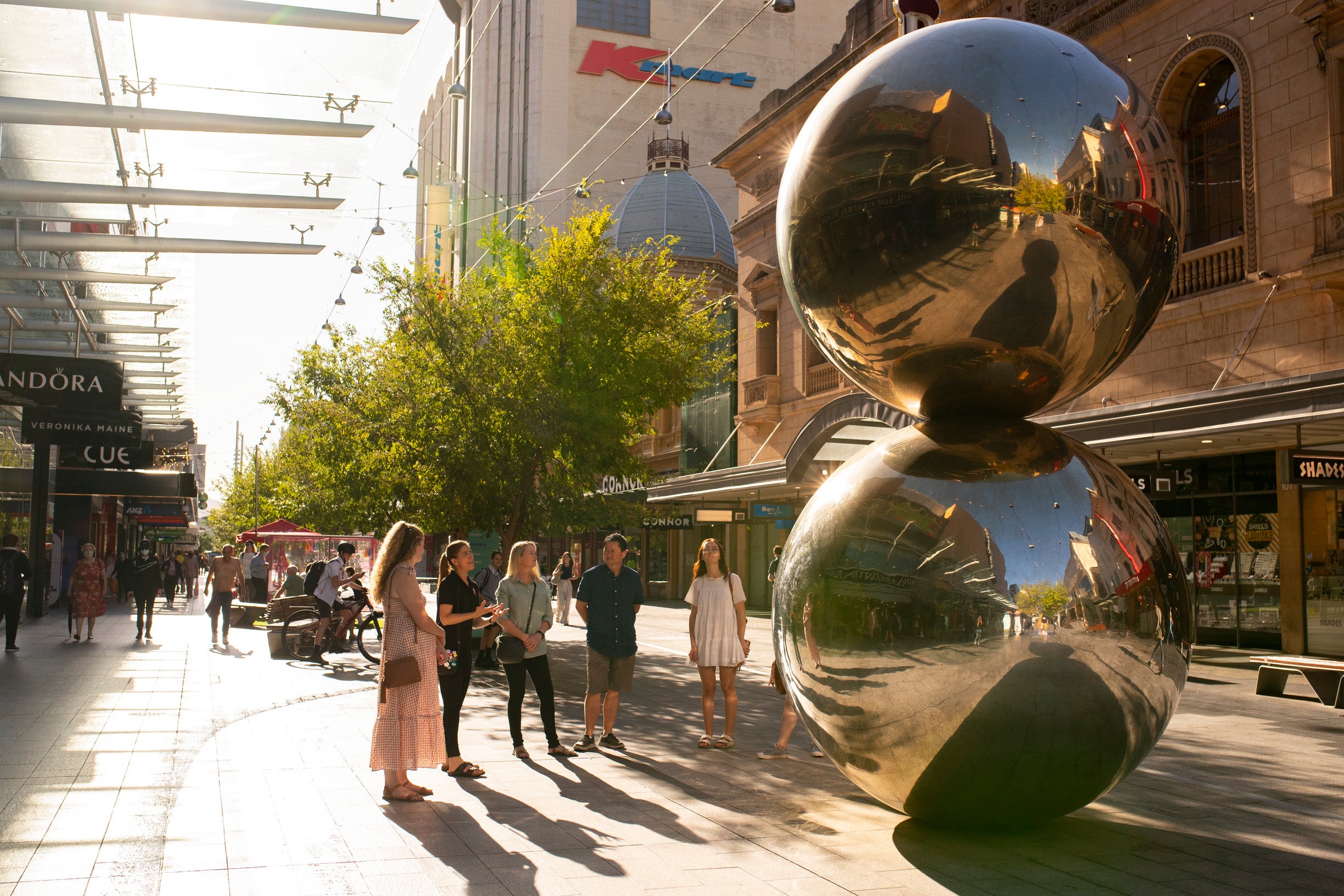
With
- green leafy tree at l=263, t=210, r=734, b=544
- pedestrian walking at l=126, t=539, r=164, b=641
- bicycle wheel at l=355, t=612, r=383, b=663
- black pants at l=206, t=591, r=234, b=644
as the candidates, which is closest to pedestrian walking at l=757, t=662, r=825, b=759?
bicycle wheel at l=355, t=612, r=383, b=663

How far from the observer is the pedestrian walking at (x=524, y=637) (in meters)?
8.46

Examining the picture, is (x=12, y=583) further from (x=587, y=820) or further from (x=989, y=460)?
(x=989, y=460)

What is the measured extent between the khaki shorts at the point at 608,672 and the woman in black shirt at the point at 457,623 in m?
0.90

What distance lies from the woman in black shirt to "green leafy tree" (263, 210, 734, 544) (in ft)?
26.4

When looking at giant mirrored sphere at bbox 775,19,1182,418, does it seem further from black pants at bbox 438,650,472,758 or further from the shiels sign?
the shiels sign

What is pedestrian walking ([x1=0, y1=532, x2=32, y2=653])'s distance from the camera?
15539 mm

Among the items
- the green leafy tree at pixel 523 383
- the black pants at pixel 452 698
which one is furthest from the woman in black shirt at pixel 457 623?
the green leafy tree at pixel 523 383

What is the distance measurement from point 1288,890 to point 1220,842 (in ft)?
3.08

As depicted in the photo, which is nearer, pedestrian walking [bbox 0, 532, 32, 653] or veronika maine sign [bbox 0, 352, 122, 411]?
→ pedestrian walking [bbox 0, 532, 32, 653]

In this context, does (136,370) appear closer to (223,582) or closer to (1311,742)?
(223,582)

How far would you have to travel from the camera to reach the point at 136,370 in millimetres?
24281

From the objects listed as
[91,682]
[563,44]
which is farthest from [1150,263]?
[563,44]

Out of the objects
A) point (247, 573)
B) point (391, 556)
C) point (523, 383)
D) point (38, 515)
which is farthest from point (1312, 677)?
point (247, 573)

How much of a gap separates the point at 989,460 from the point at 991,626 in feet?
2.48
